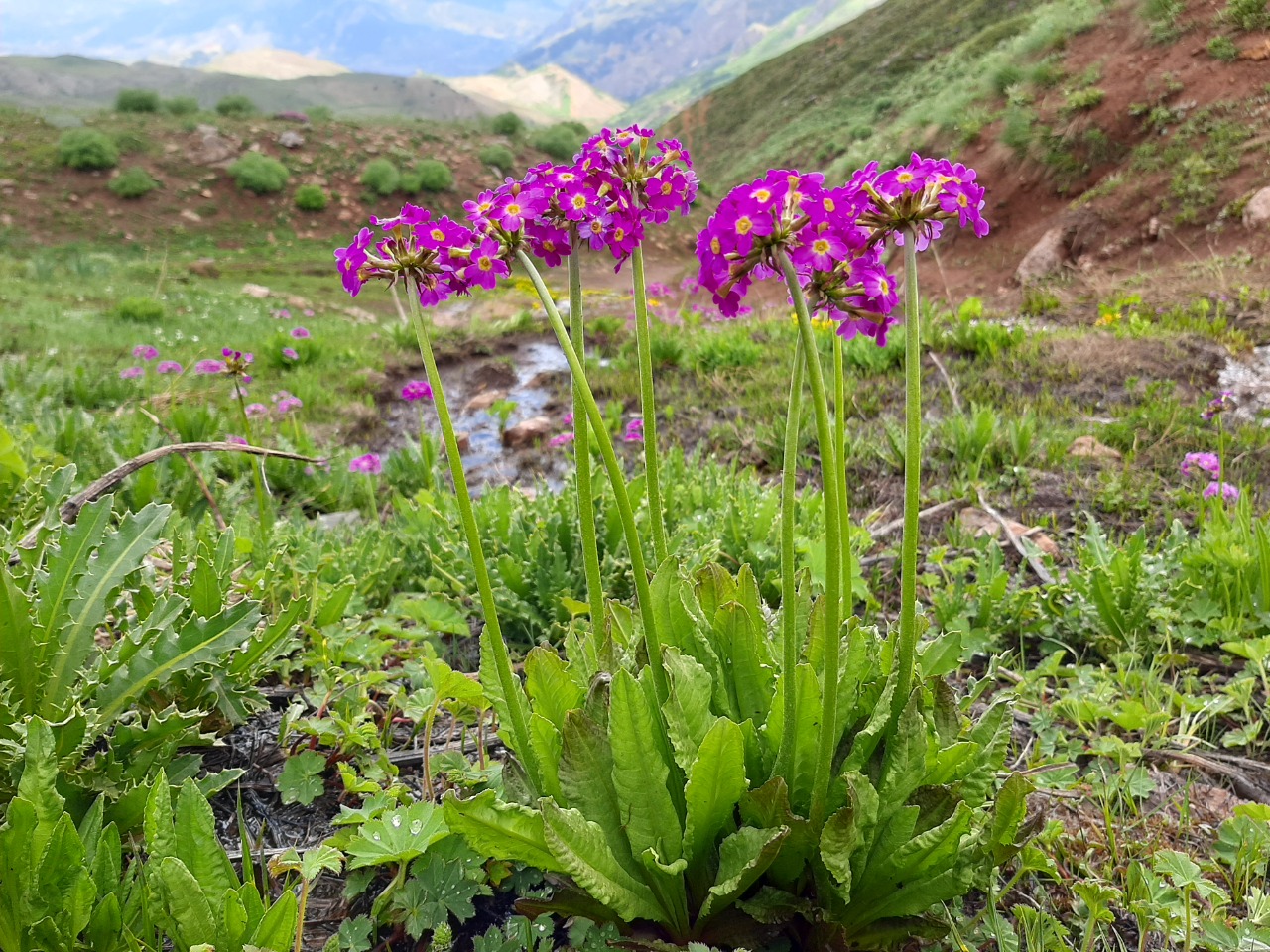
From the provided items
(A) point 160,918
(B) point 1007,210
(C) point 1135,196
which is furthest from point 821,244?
(B) point 1007,210

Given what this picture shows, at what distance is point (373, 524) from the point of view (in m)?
2.99

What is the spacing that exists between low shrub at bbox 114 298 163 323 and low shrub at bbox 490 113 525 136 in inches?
933

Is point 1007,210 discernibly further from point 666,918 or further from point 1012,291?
point 666,918

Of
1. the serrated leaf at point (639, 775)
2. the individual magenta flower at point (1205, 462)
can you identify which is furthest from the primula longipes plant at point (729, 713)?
the individual magenta flower at point (1205, 462)

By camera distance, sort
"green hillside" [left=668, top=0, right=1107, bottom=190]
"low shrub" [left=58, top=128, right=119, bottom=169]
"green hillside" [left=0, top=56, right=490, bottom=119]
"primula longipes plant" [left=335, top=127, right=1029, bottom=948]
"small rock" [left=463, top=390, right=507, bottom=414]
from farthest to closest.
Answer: "green hillside" [left=0, top=56, right=490, bottom=119]
"low shrub" [left=58, top=128, right=119, bottom=169]
"green hillside" [left=668, top=0, right=1107, bottom=190]
"small rock" [left=463, top=390, right=507, bottom=414]
"primula longipes plant" [left=335, top=127, right=1029, bottom=948]

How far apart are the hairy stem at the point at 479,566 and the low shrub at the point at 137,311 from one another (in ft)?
31.0

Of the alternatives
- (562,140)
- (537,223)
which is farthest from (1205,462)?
(562,140)

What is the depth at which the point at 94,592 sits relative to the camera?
1.51 meters

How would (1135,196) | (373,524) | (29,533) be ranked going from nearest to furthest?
(29,533)
(373,524)
(1135,196)

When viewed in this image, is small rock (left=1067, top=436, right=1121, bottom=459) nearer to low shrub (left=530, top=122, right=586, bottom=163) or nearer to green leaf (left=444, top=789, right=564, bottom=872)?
green leaf (left=444, top=789, right=564, bottom=872)

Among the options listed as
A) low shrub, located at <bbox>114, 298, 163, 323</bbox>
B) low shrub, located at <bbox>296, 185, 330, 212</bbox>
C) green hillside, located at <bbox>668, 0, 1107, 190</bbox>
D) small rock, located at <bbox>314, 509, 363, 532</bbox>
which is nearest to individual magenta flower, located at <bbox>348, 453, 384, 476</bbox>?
small rock, located at <bbox>314, 509, 363, 532</bbox>

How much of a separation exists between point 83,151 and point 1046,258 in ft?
78.3

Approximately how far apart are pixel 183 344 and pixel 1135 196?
11.2 m

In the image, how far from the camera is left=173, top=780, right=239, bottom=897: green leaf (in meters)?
1.11
